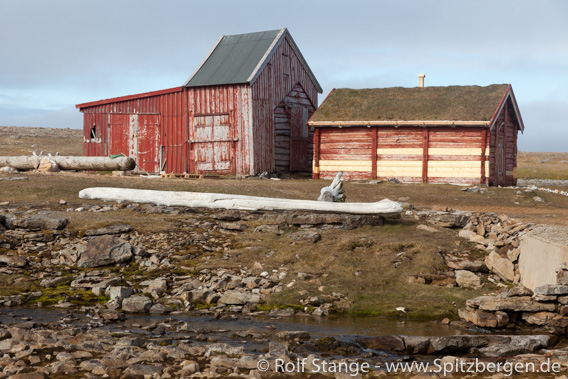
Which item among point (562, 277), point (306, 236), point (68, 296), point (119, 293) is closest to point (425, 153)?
point (306, 236)

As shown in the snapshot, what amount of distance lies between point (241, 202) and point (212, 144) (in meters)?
13.1

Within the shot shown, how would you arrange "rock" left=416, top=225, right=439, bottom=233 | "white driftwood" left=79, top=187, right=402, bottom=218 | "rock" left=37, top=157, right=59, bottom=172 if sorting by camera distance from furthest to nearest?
"rock" left=37, top=157, right=59, bottom=172 < "white driftwood" left=79, top=187, right=402, bottom=218 < "rock" left=416, top=225, right=439, bottom=233

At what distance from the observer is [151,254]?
12.5 meters

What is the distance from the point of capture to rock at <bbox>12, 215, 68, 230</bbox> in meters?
13.3

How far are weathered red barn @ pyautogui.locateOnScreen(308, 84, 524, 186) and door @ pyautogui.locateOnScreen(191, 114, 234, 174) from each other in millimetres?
3841

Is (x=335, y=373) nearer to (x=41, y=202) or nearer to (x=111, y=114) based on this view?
(x=41, y=202)

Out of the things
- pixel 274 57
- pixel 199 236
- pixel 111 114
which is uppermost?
pixel 274 57

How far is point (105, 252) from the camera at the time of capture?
12117 millimetres

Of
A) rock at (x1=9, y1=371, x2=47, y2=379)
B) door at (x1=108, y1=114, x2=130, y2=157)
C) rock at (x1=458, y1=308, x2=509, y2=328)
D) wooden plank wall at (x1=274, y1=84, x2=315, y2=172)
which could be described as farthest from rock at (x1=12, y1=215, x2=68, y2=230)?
wooden plank wall at (x1=274, y1=84, x2=315, y2=172)

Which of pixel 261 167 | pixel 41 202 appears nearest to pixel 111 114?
pixel 261 167

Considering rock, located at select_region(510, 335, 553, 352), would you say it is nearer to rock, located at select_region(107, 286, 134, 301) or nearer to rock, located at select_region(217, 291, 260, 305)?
rock, located at select_region(217, 291, 260, 305)

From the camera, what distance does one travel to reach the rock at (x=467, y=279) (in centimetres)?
1138

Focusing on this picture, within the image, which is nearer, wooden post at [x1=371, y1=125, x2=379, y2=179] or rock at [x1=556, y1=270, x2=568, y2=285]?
rock at [x1=556, y1=270, x2=568, y2=285]

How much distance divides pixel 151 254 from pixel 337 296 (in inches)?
160
